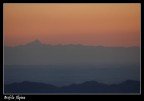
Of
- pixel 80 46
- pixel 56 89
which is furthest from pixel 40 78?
pixel 80 46

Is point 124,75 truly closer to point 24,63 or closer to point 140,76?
point 140,76

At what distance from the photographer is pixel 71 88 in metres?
7.97

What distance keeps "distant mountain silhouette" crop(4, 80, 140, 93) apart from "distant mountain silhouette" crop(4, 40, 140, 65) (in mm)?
429

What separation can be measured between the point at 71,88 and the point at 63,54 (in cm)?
70

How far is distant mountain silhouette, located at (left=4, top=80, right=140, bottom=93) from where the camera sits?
7961 mm

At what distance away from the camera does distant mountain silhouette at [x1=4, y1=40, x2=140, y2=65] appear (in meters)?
→ 7.96

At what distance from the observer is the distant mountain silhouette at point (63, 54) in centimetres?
796

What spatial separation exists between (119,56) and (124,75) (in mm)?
399

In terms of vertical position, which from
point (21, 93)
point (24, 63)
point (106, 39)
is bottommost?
point (21, 93)

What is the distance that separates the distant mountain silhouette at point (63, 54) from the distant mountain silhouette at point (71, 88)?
1.41ft

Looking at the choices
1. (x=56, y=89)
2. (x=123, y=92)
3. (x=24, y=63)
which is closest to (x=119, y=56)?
(x=123, y=92)

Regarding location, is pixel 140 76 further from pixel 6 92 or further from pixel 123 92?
pixel 6 92

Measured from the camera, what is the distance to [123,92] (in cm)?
800

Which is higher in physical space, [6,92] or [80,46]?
[80,46]
